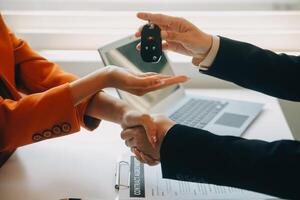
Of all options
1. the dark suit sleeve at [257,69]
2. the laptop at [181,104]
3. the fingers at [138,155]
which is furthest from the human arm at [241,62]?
the fingers at [138,155]

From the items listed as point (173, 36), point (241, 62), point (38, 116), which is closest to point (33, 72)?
point (38, 116)

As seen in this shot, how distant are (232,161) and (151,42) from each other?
0.31 m

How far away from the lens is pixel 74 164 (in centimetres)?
84

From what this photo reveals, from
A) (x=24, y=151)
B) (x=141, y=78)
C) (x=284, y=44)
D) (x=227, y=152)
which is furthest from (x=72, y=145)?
(x=284, y=44)

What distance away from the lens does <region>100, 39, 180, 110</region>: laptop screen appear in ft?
3.11

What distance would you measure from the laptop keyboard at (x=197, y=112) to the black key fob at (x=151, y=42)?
21 centimetres

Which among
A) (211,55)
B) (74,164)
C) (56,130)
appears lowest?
(74,164)

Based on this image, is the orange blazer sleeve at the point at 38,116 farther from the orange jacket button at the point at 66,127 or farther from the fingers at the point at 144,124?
the fingers at the point at 144,124

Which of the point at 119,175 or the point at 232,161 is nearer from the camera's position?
the point at 232,161

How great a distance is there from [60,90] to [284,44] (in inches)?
31.5

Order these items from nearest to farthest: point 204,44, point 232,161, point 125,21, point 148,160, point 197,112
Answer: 1. point 232,161
2. point 148,160
3. point 204,44
4. point 197,112
5. point 125,21

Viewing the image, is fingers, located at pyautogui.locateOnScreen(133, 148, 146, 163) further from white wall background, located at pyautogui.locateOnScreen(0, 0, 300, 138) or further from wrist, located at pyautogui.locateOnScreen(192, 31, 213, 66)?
white wall background, located at pyautogui.locateOnScreen(0, 0, 300, 138)

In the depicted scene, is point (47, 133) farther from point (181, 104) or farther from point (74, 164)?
point (181, 104)

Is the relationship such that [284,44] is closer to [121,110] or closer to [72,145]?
[121,110]
